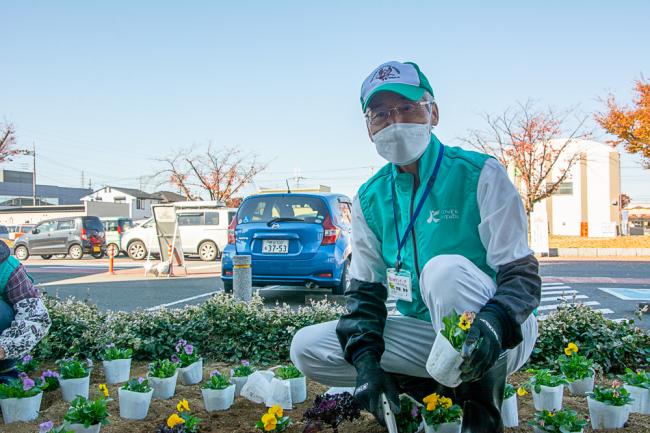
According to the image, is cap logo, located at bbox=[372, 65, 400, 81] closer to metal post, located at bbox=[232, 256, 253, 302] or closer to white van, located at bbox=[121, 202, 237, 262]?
metal post, located at bbox=[232, 256, 253, 302]

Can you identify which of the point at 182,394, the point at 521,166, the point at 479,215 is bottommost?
the point at 182,394

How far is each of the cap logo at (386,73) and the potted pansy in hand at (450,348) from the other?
977mm

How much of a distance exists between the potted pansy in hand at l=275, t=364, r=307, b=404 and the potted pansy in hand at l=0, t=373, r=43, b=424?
4.17 ft

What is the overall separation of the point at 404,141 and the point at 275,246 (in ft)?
17.8

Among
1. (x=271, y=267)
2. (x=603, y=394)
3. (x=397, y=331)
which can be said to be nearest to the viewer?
(x=397, y=331)

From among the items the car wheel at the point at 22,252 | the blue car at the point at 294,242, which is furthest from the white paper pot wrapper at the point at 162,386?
the car wheel at the point at 22,252

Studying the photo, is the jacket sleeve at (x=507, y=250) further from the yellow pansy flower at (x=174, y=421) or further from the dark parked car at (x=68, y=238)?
the dark parked car at (x=68, y=238)

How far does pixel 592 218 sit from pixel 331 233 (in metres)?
29.2

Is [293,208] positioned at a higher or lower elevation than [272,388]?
higher

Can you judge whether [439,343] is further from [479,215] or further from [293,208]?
[293,208]

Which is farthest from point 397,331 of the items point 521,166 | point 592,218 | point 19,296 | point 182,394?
point 592,218

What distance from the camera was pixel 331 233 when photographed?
24.6 feet

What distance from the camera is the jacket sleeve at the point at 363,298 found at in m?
2.13

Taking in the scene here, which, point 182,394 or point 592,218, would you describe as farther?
point 592,218
